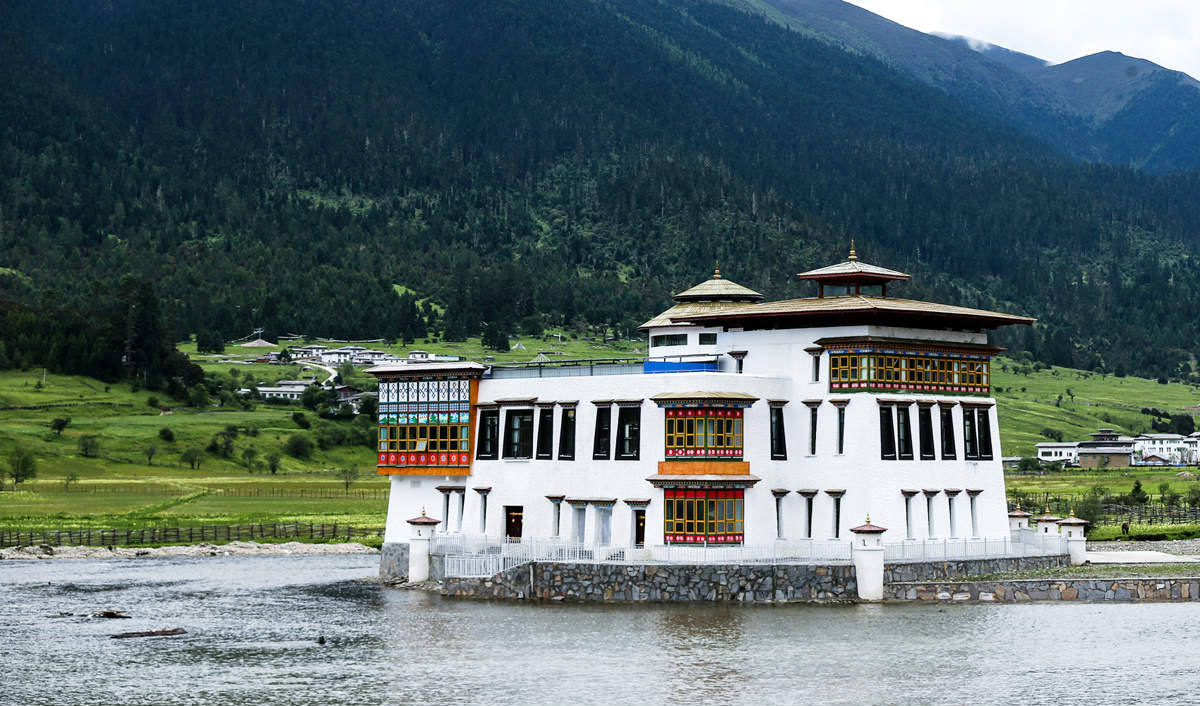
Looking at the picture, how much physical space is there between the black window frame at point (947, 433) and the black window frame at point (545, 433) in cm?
1732

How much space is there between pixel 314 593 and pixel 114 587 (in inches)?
429

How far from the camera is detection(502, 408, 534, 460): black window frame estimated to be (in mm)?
78312

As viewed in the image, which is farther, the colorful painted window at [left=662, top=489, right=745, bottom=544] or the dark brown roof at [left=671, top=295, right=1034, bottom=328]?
the dark brown roof at [left=671, top=295, right=1034, bottom=328]

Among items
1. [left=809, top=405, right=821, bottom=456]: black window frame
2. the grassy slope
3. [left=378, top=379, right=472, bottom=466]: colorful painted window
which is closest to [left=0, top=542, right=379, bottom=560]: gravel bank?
the grassy slope

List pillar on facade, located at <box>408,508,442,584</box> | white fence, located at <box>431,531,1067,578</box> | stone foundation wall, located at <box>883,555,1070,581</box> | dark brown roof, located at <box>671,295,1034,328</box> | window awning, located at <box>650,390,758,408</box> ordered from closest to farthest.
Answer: stone foundation wall, located at <box>883,555,1070,581</box>
white fence, located at <box>431,531,1067,578</box>
window awning, located at <box>650,390,758,408</box>
dark brown roof, located at <box>671,295,1034,328</box>
pillar on facade, located at <box>408,508,442,584</box>

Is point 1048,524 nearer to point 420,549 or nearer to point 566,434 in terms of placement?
point 566,434

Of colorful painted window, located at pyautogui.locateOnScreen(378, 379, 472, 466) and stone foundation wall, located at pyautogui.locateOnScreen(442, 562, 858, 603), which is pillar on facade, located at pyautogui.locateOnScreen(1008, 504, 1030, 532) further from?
colorful painted window, located at pyautogui.locateOnScreen(378, 379, 472, 466)

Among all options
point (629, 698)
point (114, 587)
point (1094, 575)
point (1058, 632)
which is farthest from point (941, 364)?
point (114, 587)

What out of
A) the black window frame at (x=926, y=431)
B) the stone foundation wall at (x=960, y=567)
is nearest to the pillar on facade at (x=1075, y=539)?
the stone foundation wall at (x=960, y=567)

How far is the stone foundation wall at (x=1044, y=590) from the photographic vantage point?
221 feet

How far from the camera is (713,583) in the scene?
67.6m

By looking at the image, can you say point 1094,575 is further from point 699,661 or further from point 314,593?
point 314,593

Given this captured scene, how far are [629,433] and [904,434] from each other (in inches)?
466

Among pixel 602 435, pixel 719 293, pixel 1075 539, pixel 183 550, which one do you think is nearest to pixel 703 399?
pixel 602 435
